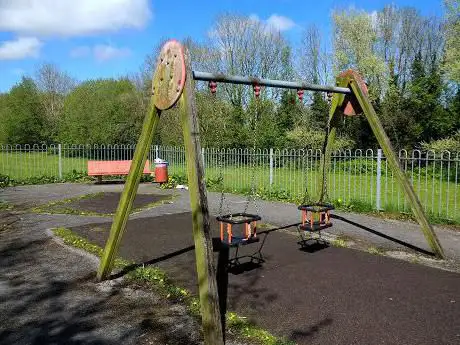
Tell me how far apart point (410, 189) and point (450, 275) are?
Answer: 4.01 ft

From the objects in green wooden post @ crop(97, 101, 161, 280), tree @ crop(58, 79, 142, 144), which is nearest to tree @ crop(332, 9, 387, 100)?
tree @ crop(58, 79, 142, 144)

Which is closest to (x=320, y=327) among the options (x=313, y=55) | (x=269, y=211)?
(x=269, y=211)

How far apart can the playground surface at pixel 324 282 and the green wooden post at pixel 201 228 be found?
25.5 inches

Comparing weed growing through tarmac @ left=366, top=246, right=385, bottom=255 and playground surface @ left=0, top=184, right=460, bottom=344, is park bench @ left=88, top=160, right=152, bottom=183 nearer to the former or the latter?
playground surface @ left=0, top=184, right=460, bottom=344

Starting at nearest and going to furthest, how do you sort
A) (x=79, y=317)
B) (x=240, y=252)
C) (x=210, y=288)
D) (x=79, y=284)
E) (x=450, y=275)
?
(x=210, y=288), (x=79, y=317), (x=79, y=284), (x=450, y=275), (x=240, y=252)

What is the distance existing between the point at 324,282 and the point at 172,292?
5.65ft

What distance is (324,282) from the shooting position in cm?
477

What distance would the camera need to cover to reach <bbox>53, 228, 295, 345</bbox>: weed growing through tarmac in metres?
3.38

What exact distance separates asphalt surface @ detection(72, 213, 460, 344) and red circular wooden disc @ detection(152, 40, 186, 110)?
207 cm

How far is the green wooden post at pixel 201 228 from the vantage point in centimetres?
315

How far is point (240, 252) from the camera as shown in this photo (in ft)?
20.3

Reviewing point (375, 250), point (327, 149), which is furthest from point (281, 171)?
point (375, 250)

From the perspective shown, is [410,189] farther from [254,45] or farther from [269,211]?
[254,45]

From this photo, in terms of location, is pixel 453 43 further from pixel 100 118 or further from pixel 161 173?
pixel 100 118
